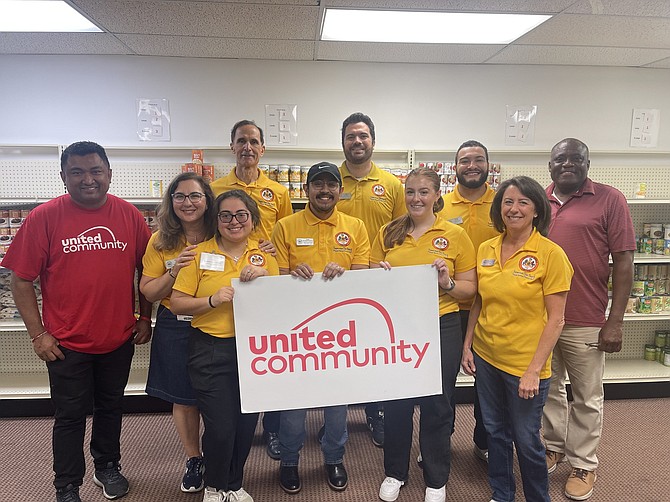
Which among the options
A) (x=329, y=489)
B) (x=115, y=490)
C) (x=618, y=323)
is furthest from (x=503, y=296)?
(x=115, y=490)

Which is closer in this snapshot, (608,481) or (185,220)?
(185,220)

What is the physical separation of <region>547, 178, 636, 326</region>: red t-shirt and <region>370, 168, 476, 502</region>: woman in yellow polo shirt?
72 centimetres

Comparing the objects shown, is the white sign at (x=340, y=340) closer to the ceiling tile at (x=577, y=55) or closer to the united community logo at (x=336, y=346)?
the united community logo at (x=336, y=346)

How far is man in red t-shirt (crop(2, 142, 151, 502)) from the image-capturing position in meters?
2.15

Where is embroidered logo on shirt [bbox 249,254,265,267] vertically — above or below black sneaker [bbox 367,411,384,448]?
above

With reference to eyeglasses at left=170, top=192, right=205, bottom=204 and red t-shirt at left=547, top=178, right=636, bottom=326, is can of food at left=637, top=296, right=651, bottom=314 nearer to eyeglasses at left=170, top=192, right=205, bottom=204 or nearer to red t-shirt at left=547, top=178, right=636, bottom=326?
red t-shirt at left=547, top=178, right=636, bottom=326

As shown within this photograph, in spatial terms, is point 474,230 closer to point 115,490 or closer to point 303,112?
point 303,112

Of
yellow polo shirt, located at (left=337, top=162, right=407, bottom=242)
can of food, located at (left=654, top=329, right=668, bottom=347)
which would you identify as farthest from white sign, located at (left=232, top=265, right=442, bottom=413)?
can of food, located at (left=654, top=329, right=668, bottom=347)

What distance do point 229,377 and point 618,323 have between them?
210cm

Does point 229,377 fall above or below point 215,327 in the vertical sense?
below

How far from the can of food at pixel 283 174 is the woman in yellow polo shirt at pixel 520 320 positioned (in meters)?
1.82

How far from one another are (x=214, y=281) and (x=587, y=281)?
6.61 ft

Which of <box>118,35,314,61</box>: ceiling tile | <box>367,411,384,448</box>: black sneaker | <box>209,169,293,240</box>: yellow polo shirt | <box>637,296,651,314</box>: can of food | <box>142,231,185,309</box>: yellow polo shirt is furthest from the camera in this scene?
<box>637,296,651,314</box>: can of food

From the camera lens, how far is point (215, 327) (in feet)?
6.62
